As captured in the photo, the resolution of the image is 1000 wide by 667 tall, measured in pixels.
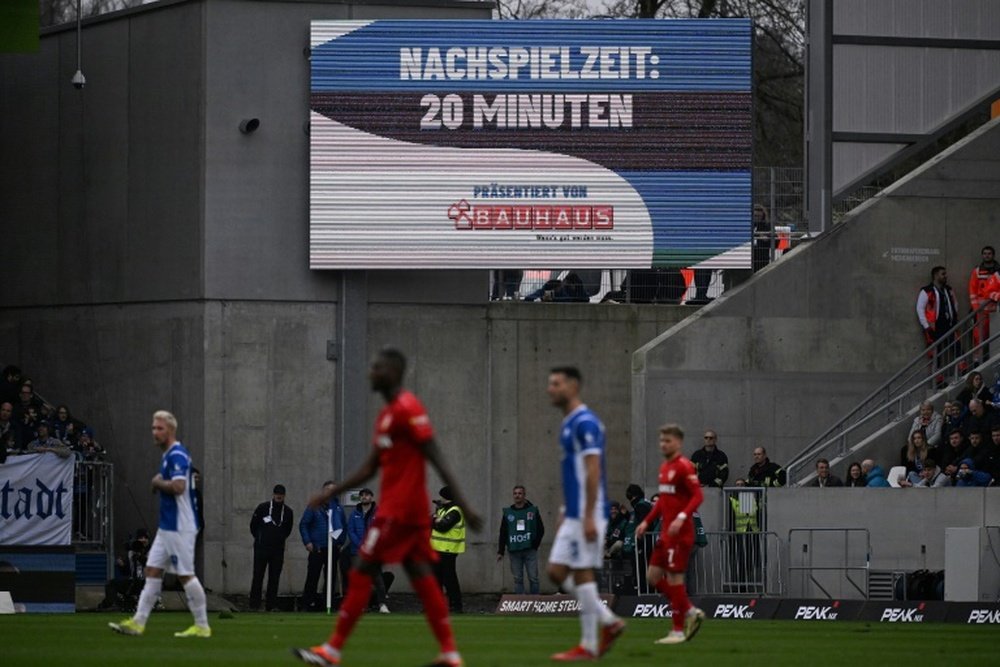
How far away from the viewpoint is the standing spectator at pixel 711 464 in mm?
32344

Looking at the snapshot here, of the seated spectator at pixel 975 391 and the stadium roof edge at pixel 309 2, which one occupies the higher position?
the stadium roof edge at pixel 309 2

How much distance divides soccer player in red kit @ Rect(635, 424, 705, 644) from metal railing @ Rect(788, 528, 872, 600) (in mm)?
12011

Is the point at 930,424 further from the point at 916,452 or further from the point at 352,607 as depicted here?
the point at 352,607

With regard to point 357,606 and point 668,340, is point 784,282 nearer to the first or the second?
point 668,340

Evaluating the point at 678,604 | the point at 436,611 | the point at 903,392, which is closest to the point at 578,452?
the point at 436,611

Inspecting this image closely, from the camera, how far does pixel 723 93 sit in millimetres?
35875

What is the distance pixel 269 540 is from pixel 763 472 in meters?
8.40

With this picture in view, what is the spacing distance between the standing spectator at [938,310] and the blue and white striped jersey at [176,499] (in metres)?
19.5

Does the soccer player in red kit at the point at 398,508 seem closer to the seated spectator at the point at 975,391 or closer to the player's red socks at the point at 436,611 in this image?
the player's red socks at the point at 436,611

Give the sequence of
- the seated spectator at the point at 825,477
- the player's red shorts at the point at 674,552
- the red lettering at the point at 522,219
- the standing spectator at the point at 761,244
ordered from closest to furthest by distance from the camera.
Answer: the player's red shorts at the point at 674,552 < the seated spectator at the point at 825,477 < the red lettering at the point at 522,219 < the standing spectator at the point at 761,244

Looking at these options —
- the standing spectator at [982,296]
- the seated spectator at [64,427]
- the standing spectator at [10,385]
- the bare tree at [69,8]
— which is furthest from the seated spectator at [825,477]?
the bare tree at [69,8]

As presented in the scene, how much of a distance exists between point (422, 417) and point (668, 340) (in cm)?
2138

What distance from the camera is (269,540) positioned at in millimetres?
31609

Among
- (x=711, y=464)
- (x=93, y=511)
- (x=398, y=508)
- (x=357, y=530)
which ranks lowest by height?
(x=357, y=530)
